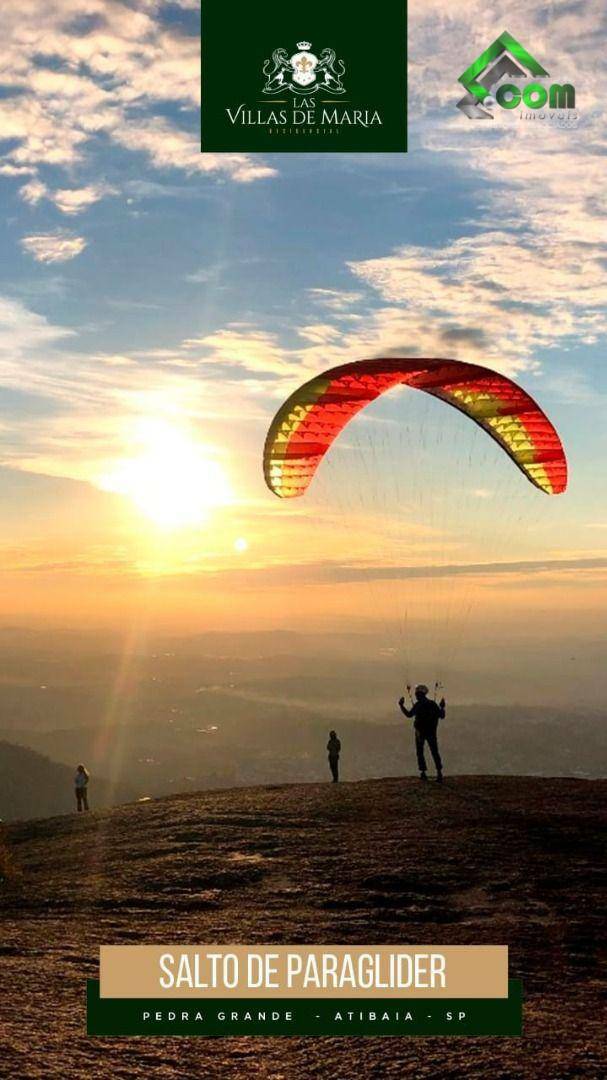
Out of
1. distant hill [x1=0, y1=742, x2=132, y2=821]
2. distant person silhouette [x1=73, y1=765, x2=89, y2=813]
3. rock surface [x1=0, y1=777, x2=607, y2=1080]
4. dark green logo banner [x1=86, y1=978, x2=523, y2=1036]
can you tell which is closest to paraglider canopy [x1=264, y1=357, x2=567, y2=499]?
rock surface [x1=0, y1=777, x2=607, y2=1080]

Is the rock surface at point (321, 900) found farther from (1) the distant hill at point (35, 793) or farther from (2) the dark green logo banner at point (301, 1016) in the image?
(1) the distant hill at point (35, 793)

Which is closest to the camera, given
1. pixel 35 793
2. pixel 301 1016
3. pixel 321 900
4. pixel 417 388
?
pixel 301 1016

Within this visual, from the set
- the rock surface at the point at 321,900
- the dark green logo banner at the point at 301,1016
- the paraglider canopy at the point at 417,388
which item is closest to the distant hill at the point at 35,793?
the rock surface at the point at 321,900

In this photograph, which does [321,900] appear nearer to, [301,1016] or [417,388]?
[301,1016]

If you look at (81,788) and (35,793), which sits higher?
(35,793)

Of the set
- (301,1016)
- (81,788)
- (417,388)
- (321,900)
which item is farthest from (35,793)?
(301,1016)

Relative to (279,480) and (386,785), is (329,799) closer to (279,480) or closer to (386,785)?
(386,785)

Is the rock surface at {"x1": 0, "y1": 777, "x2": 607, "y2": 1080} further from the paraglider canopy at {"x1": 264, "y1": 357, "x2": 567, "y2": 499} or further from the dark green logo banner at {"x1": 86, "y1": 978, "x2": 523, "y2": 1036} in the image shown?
the paraglider canopy at {"x1": 264, "y1": 357, "x2": 567, "y2": 499}
